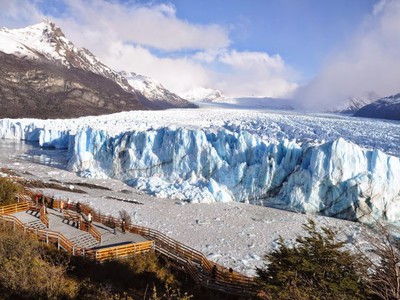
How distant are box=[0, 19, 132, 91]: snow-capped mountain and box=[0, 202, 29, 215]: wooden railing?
92.0 meters

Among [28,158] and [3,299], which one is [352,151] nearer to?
[3,299]

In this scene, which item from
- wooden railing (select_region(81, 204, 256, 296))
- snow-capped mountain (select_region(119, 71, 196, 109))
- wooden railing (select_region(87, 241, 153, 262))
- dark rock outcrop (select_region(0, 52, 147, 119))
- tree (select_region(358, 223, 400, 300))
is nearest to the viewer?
tree (select_region(358, 223, 400, 300))

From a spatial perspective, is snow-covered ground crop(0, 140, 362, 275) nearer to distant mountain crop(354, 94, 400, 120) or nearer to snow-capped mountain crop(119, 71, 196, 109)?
distant mountain crop(354, 94, 400, 120)

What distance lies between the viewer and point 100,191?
21.1 m

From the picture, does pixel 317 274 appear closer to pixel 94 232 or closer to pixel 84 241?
pixel 84 241

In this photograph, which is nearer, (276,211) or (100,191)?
(276,211)

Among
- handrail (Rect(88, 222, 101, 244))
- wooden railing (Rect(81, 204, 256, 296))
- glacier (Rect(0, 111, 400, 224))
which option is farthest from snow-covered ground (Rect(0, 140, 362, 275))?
handrail (Rect(88, 222, 101, 244))

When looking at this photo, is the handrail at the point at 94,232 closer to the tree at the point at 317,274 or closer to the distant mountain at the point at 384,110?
the tree at the point at 317,274

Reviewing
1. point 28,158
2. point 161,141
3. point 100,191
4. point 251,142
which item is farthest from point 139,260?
point 28,158

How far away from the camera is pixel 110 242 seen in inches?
437

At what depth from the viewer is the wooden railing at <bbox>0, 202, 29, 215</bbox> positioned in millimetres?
12316

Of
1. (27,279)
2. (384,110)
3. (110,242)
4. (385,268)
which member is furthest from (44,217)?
(384,110)

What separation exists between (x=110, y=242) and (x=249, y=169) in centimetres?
1130

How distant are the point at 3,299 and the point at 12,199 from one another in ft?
26.9
